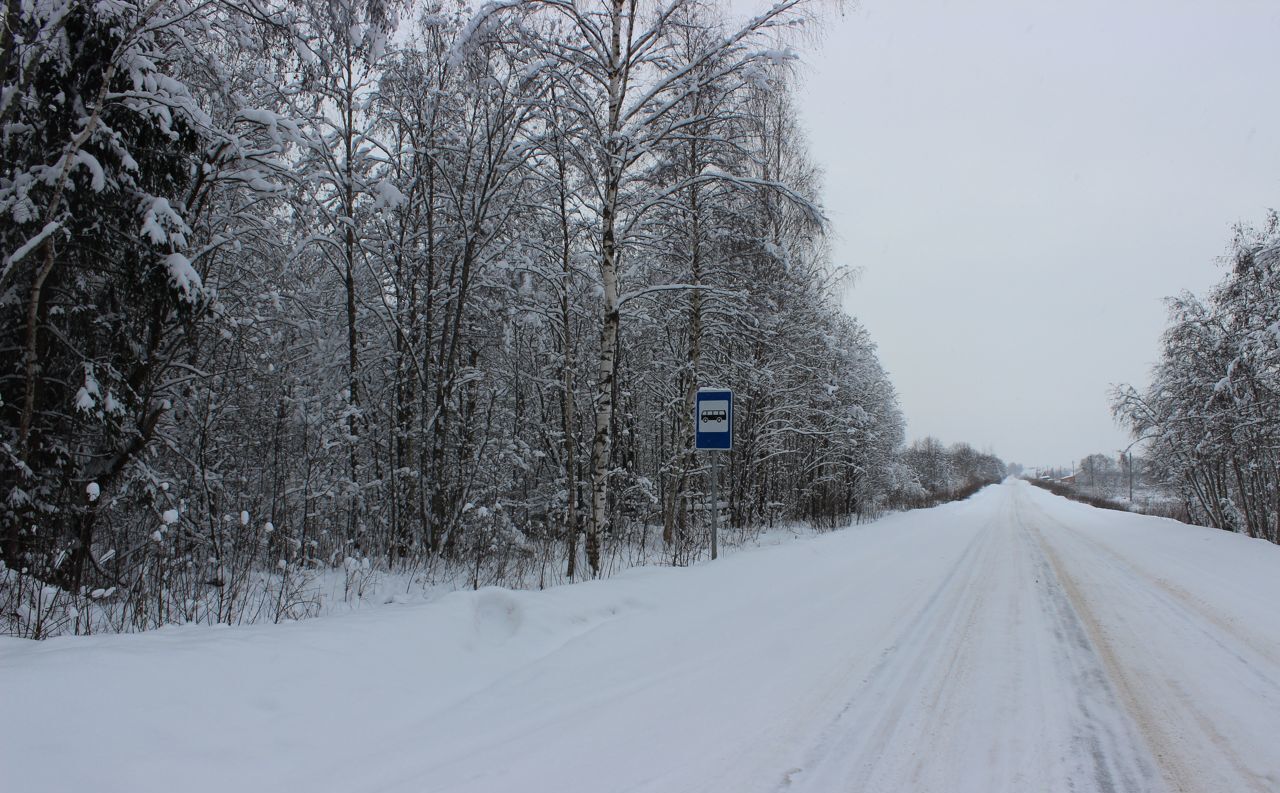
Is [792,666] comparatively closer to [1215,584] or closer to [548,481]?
[1215,584]

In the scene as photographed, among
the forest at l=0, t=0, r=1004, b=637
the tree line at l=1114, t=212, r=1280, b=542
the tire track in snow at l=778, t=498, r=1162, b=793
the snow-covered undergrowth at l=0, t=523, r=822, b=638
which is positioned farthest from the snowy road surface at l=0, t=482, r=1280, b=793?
the tree line at l=1114, t=212, r=1280, b=542

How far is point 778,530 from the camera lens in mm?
16391

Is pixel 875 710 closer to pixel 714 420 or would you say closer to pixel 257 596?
pixel 714 420

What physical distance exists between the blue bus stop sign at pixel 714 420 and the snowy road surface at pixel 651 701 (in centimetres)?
296

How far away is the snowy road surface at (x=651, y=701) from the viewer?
2.51 metres

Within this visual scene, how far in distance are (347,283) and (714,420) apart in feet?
20.9

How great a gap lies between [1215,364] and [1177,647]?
54.9 ft

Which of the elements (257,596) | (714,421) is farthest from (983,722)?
(257,596)

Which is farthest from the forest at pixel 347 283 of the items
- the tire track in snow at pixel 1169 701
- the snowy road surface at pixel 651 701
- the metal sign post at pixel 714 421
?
the tire track in snow at pixel 1169 701

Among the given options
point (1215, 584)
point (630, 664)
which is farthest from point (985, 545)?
point (630, 664)

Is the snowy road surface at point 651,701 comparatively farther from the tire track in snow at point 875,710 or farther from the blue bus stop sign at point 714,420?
the blue bus stop sign at point 714,420

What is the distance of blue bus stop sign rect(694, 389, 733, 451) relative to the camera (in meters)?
8.48

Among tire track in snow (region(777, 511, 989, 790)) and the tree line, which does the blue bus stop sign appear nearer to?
tire track in snow (region(777, 511, 989, 790))

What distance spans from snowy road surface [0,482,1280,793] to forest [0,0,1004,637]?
4.92ft
